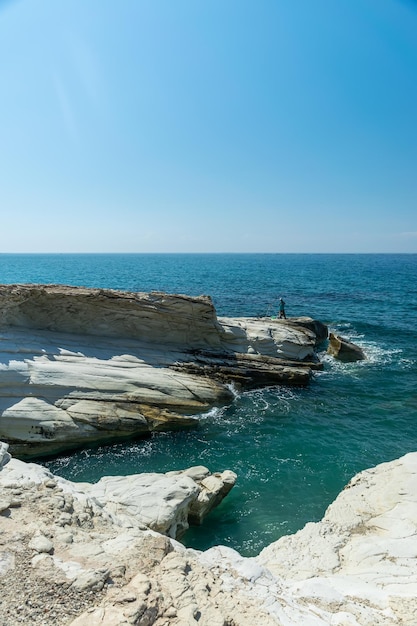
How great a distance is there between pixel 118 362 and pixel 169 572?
14.3 m

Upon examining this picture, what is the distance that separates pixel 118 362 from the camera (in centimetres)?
2028

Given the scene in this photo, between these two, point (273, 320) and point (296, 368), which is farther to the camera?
point (273, 320)

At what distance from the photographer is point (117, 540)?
7820 mm

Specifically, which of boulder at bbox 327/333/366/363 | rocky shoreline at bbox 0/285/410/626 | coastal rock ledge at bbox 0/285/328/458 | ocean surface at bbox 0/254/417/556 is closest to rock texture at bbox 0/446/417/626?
rocky shoreline at bbox 0/285/410/626

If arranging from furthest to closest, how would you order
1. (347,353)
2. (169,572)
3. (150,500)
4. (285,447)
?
(347,353) → (285,447) → (150,500) → (169,572)

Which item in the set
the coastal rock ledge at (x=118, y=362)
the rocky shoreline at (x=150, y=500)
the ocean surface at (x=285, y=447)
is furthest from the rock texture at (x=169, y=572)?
the coastal rock ledge at (x=118, y=362)

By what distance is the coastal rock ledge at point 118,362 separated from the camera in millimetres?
17250

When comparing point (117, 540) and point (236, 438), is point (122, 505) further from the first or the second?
point (236, 438)

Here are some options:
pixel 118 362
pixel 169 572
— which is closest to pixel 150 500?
pixel 169 572

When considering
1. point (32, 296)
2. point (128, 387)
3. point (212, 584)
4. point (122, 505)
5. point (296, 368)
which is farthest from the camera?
point (296, 368)

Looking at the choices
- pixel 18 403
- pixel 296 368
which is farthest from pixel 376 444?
pixel 18 403

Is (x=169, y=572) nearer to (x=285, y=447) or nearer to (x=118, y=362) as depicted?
(x=285, y=447)

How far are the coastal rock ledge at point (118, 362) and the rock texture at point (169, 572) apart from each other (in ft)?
22.0

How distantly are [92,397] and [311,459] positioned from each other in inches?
410
